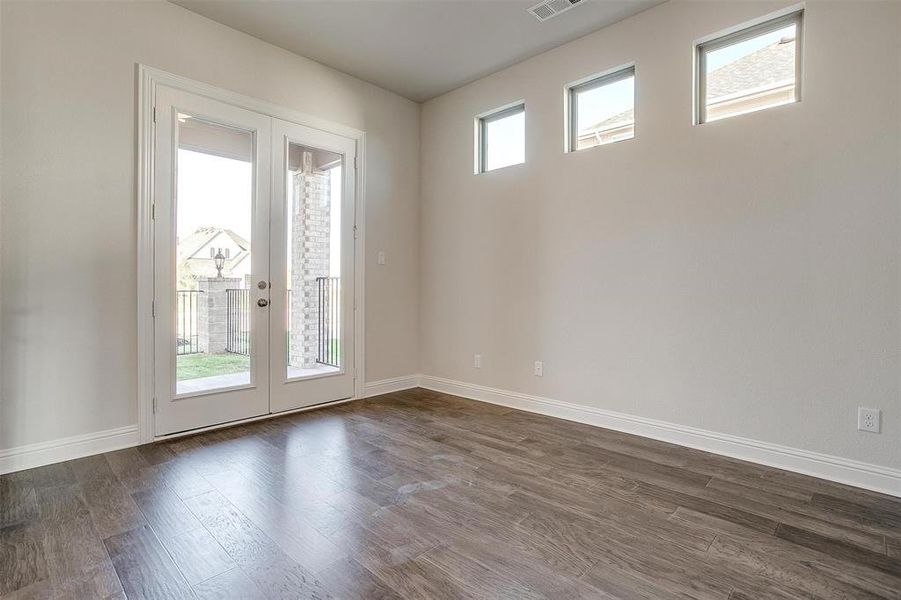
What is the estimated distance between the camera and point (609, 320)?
3361mm

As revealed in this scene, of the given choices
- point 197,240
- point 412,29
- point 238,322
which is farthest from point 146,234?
point 412,29

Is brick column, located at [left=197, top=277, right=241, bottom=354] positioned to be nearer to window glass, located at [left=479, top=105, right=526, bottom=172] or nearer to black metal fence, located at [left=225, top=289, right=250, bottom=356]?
black metal fence, located at [left=225, top=289, right=250, bottom=356]

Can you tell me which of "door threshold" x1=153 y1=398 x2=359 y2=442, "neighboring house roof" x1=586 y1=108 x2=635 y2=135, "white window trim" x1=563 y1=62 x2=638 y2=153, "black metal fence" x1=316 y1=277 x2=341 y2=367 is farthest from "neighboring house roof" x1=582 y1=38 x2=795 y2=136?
"door threshold" x1=153 y1=398 x2=359 y2=442

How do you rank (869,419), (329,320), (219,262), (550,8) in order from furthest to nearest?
(329,320)
(219,262)
(550,8)
(869,419)

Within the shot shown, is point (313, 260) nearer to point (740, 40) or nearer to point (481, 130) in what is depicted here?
point (481, 130)

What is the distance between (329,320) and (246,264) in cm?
89

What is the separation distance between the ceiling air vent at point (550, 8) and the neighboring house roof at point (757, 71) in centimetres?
108

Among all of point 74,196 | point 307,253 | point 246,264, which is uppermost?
point 74,196

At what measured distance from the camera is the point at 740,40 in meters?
2.80

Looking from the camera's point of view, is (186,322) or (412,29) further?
(412,29)

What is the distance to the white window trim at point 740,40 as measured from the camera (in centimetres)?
258

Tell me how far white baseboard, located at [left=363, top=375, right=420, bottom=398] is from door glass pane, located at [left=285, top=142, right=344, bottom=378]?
43 centimetres

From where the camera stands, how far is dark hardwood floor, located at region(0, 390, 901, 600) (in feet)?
5.13

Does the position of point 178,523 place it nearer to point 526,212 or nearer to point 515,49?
point 526,212
